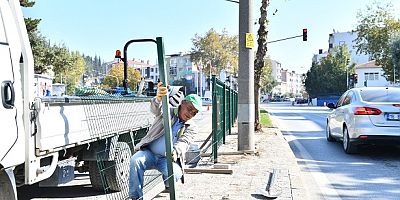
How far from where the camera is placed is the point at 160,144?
4836 millimetres

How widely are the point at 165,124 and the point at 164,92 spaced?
0.98 ft

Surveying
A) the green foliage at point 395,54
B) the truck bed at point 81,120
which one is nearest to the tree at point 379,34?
the green foliage at point 395,54

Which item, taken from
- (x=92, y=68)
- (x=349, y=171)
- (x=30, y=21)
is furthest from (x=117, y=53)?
(x=92, y=68)

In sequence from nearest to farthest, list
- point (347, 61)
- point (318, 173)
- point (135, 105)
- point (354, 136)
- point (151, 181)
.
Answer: point (151, 181) < point (135, 105) < point (318, 173) < point (354, 136) < point (347, 61)

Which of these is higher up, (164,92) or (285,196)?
(164,92)

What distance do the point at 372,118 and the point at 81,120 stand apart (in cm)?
719

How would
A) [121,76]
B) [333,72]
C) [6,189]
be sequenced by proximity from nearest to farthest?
[6,189]
[121,76]
[333,72]

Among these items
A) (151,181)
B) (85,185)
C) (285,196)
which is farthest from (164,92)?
→ (85,185)

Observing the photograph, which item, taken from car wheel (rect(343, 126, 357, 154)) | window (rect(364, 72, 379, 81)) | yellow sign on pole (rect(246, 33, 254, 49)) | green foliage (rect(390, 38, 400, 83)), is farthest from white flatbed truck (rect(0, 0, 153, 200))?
window (rect(364, 72, 379, 81))

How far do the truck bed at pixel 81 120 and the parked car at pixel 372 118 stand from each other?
522cm

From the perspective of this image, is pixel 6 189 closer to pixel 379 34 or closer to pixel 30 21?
pixel 30 21

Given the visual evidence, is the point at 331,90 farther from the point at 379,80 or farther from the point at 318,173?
the point at 318,173

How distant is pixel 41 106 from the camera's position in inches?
161

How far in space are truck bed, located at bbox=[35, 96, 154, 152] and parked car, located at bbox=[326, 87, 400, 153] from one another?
5219 mm
